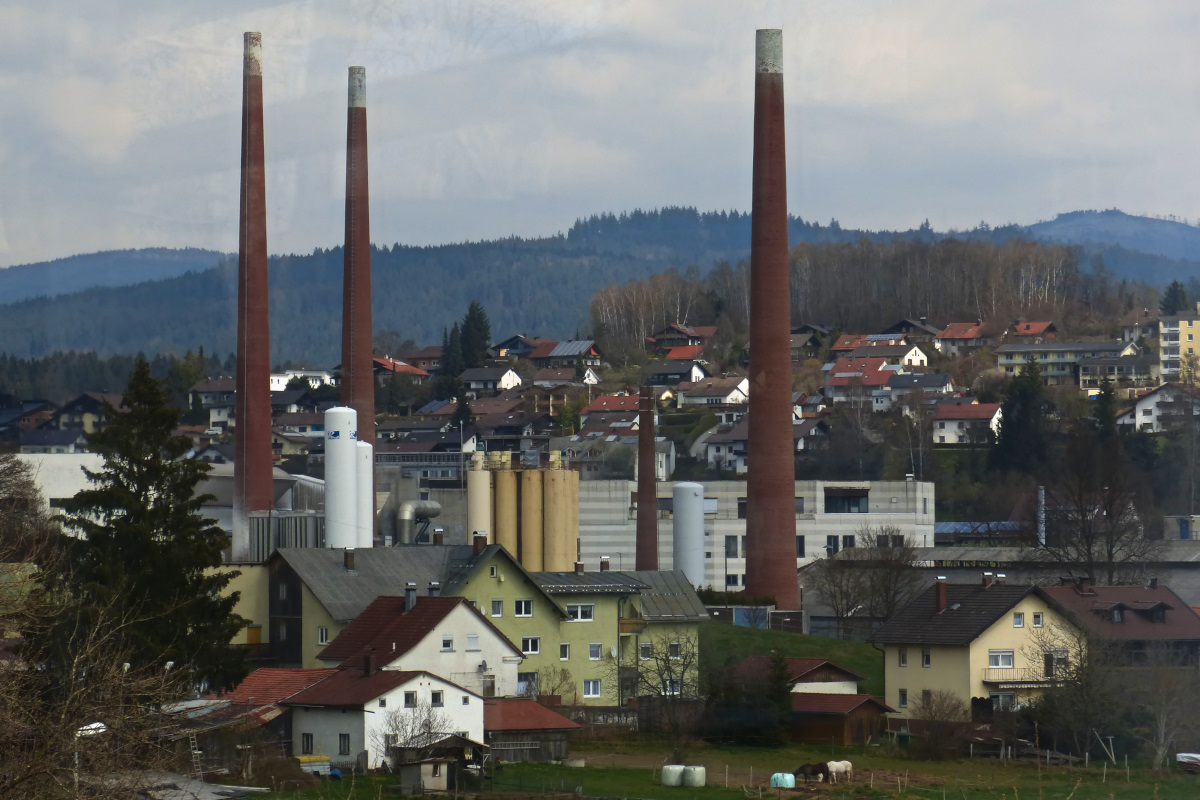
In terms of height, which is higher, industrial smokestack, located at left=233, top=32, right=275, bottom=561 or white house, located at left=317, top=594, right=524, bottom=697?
industrial smokestack, located at left=233, top=32, right=275, bottom=561

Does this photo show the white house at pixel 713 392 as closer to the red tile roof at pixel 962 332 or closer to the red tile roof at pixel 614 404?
the red tile roof at pixel 614 404

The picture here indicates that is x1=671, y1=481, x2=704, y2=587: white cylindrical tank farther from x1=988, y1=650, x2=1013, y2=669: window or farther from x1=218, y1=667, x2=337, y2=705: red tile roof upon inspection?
x1=218, y1=667, x2=337, y2=705: red tile roof

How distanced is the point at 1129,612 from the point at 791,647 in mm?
9526

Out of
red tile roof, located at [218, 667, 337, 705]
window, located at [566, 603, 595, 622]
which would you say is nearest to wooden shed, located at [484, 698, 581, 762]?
red tile roof, located at [218, 667, 337, 705]

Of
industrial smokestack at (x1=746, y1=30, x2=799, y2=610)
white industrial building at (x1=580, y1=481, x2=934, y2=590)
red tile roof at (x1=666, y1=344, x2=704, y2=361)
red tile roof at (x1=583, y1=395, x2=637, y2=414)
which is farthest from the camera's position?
red tile roof at (x1=666, y1=344, x2=704, y2=361)

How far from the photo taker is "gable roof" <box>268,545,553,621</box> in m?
46.8

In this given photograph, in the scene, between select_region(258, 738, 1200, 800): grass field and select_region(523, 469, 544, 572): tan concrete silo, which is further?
select_region(523, 469, 544, 572): tan concrete silo

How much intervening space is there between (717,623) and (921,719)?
49.3ft

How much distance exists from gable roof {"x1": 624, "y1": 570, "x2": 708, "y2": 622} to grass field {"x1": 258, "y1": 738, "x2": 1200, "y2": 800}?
31.6 feet

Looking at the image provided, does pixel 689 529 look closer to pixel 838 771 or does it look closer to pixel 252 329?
pixel 252 329

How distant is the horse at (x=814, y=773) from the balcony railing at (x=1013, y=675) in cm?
1120

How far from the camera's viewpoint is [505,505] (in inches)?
2534

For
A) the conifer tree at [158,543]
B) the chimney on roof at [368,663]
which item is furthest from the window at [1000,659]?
the conifer tree at [158,543]

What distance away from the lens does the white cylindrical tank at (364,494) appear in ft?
195
